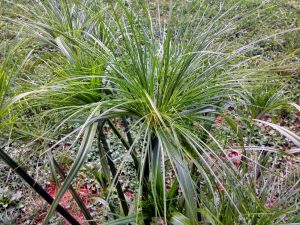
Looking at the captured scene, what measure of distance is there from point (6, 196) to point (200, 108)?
1517 millimetres

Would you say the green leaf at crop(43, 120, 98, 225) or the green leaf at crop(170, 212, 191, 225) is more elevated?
the green leaf at crop(43, 120, 98, 225)

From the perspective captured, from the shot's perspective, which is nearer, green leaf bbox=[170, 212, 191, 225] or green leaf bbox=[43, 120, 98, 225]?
green leaf bbox=[43, 120, 98, 225]

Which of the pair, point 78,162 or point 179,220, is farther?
point 179,220

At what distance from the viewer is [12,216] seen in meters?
1.78

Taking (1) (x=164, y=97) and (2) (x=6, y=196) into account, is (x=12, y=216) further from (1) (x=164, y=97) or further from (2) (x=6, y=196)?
(1) (x=164, y=97)

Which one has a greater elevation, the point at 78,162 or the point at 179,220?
the point at 78,162

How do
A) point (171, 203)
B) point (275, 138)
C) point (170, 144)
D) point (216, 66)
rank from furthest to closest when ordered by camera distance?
point (275, 138), point (171, 203), point (216, 66), point (170, 144)

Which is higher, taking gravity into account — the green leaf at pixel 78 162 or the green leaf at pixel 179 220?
the green leaf at pixel 78 162

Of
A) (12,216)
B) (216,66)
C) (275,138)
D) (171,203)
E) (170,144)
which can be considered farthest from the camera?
(275,138)

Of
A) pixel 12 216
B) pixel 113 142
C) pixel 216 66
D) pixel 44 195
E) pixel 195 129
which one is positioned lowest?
pixel 12 216

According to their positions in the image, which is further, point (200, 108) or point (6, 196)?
point (6, 196)

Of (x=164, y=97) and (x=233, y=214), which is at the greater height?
(x=164, y=97)

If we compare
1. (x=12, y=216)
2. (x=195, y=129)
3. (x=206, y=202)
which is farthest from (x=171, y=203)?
(x=12, y=216)

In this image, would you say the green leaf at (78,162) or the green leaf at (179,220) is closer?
the green leaf at (78,162)
